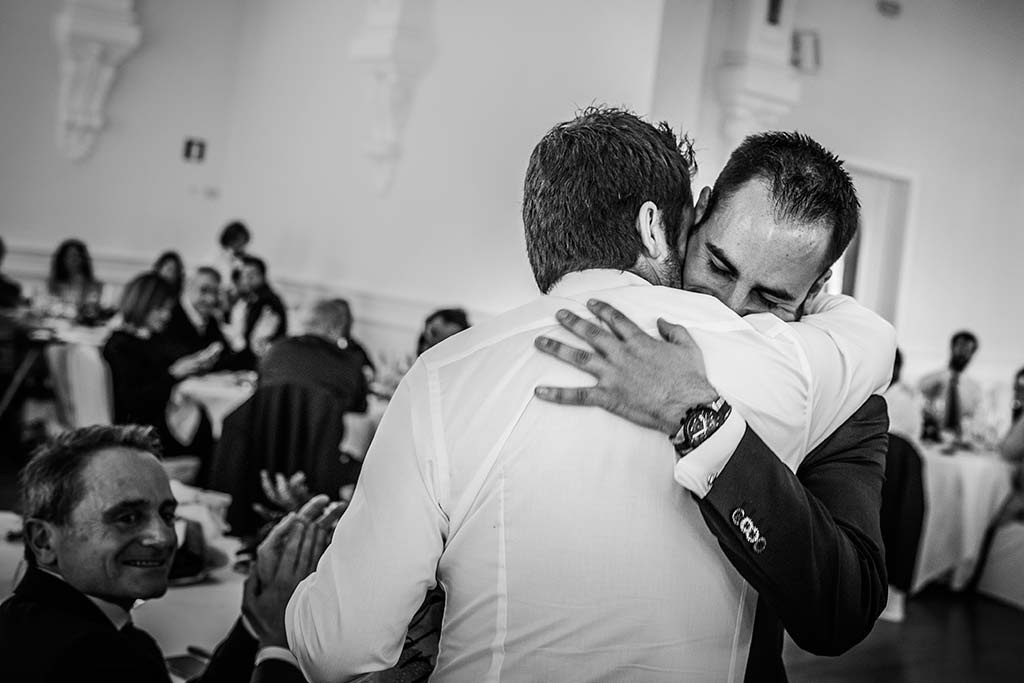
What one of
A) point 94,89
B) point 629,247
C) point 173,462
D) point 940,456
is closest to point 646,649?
point 629,247

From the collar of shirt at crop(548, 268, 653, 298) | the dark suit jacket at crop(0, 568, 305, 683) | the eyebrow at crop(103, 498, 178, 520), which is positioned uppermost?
the collar of shirt at crop(548, 268, 653, 298)

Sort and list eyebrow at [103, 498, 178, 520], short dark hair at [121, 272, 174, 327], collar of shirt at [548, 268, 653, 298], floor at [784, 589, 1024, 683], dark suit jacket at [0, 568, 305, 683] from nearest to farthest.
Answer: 1. collar of shirt at [548, 268, 653, 298]
2. dark suit jacket at [0, 568, 305, 683]
3. eyebrow at [103, 498, 178, 520]
4. floor at [784, 589, 1024, 683]
5. short dark hair at [121, 272, 174, 327]

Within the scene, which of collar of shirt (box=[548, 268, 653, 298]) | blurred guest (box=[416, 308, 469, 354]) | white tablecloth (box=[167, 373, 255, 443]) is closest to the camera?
collar of shirt (box=[548, 268, 653, 298])

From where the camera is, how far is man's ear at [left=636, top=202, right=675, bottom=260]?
48.2 inches

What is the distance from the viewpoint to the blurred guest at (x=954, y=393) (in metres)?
7.11

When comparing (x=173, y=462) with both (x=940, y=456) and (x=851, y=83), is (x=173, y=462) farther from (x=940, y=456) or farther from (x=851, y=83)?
(x=851, y=83)

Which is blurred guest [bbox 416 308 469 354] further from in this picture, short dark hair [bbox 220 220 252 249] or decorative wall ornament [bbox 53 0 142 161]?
decorative wall ornament [bbox 53 0 142 161]

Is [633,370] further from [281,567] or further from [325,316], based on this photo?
[325,316]

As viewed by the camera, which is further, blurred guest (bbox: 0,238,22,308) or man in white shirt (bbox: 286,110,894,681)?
blurred guest (bbox: 0,238,22,308)

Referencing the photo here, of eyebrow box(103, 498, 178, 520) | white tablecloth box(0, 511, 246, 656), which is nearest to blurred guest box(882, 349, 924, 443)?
white tablecloth box(0, 511, 246, 656)

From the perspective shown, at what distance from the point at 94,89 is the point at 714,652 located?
26.3ft

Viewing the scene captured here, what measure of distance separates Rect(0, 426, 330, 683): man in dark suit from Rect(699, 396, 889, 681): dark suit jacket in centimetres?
75

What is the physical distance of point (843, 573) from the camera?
1193 millimetres

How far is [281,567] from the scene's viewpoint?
169 cm
